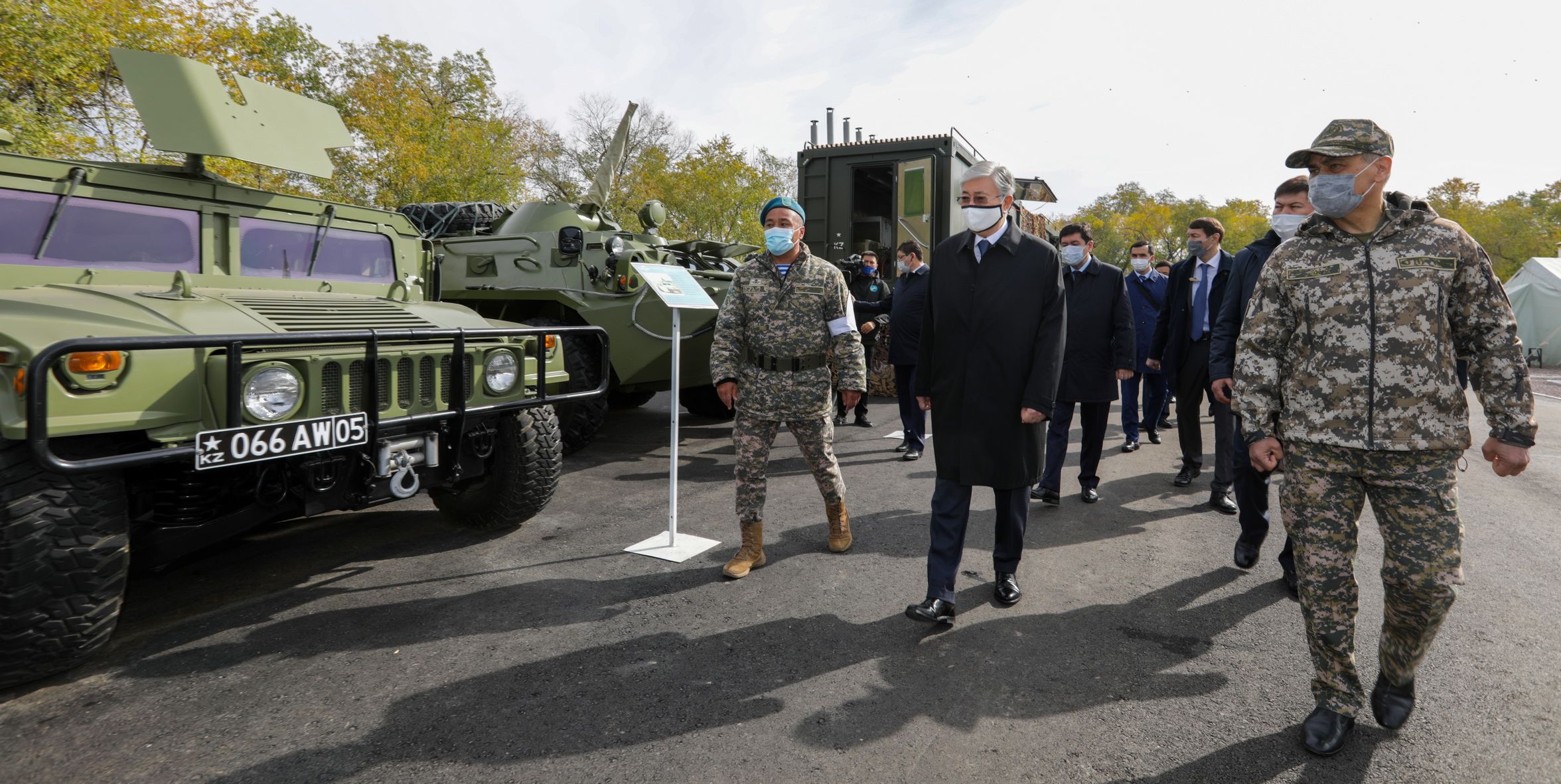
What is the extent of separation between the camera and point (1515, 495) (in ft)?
A: 17.6

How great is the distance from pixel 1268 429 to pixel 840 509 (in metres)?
1.97

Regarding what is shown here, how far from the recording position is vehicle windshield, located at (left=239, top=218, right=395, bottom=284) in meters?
3.76

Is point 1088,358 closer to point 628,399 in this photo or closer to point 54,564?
point 628,399

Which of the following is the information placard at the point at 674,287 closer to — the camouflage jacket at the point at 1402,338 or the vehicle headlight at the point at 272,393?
the vehicle headlight at the point at 272,393

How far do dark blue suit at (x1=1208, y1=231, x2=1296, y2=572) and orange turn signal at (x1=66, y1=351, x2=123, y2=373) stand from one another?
383cm

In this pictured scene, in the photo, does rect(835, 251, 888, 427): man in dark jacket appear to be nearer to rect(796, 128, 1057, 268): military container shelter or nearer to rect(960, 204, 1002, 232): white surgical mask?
rect(796, 128, 1057, 268): military container shelter

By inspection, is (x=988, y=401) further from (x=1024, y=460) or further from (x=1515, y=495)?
(x=1515, y=495)

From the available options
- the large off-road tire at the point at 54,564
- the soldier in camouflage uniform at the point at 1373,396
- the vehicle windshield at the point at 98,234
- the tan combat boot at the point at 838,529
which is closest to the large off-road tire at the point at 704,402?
the tan combat boot at the point at 838,529

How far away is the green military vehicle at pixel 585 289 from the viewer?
20.0ft

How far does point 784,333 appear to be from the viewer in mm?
3689

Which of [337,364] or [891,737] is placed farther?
[337,364]

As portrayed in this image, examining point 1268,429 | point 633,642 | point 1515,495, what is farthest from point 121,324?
point 1515,495

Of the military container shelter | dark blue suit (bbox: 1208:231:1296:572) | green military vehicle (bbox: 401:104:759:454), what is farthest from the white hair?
the military container shelter

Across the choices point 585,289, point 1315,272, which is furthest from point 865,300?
point 1315,272
